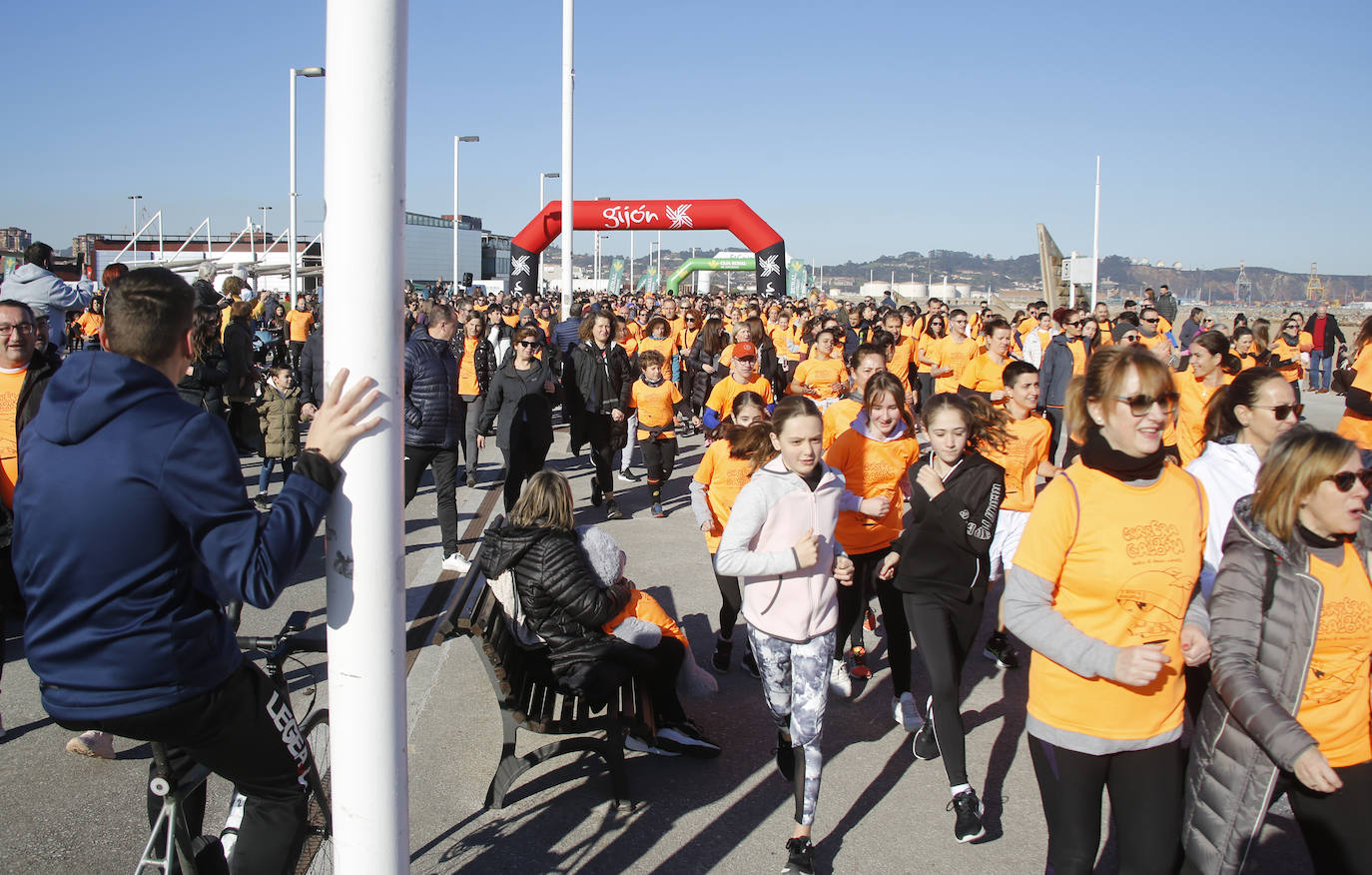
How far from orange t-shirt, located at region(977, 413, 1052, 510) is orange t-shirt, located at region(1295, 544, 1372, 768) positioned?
2.99 m

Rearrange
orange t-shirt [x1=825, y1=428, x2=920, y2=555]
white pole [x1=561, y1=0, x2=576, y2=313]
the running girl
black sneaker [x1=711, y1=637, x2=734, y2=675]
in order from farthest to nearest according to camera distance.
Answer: white pole [x1=561, y1=0, x2=576, y2=313]
black sneaker [x1=711, y1=637, x2=734, y2=675]
orange t-shirt [x1=825, y1=428, x2=920, y2=555]
the running girl

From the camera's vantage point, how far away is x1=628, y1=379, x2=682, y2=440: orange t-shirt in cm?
933

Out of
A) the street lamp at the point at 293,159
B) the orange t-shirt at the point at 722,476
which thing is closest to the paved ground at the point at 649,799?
the orange t-shirt at the point at 722,476

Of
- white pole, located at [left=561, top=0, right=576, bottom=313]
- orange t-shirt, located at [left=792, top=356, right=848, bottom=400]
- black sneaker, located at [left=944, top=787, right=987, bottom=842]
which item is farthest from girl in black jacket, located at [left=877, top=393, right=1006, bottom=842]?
white pole, located at [left=561, top=0, right=576, bottom=313]

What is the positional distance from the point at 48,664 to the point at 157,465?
0.56 meters

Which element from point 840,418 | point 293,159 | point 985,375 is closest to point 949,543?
point 840,418

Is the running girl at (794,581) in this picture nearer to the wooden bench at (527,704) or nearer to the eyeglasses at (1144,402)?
the wooden bench at (527,704)

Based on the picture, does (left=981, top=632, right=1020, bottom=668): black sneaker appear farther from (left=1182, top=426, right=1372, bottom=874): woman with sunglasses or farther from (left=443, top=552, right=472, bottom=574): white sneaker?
(left=443, top=552, right=472, bottom=574): white sneaker

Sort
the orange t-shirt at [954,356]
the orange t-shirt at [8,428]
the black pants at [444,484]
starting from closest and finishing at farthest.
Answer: the orange t-shirt at [8,428] → the black pants at [444,484] → the orange t-shirt at [954,356]

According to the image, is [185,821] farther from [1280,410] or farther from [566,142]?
[566,142]

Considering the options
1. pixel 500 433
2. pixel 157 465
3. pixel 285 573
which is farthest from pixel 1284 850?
pixel 500 433

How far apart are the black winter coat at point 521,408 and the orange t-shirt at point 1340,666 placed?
20.8 ft

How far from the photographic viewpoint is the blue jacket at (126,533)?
214cm

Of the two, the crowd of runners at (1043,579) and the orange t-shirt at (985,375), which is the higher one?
the orange t-shirt at (985,375)
